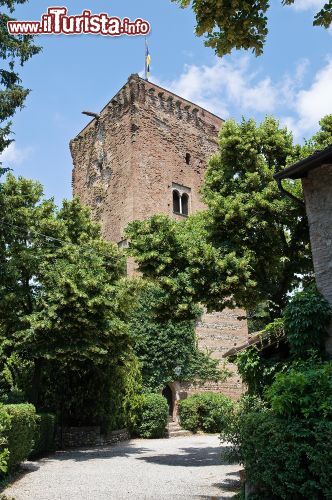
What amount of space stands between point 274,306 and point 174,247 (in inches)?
120

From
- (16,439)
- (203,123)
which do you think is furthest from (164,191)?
(16,439)

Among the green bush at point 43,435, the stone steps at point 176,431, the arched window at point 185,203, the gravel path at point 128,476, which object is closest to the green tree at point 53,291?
the green bush at point 43,435

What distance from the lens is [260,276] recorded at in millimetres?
13133

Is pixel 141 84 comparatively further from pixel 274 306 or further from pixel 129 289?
pixel 274 306

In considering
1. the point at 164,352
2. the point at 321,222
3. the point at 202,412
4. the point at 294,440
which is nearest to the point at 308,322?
the point at 321,222

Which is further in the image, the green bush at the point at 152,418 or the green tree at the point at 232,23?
the green bush at the point at 152,418

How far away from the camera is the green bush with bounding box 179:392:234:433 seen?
24.4 meters

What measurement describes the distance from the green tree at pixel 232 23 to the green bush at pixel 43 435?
37.3 feet

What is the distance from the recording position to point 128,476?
36.5 feet

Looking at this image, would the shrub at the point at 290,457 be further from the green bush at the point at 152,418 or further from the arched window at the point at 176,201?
the arched window at the point at 176,201

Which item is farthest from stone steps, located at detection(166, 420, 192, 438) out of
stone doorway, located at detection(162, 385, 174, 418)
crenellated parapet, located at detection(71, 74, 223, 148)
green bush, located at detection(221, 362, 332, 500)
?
crenellated parapet, located at detection(71, 74, 223, 148)

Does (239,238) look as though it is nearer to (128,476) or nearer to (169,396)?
(128,476)

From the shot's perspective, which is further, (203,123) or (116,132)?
(203,123)

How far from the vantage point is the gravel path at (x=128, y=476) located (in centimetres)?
909
